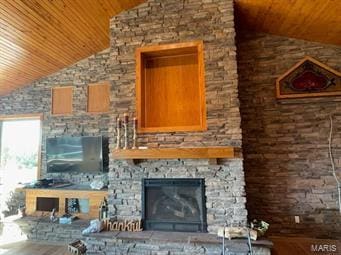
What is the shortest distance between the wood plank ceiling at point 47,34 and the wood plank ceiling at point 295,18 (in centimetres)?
176

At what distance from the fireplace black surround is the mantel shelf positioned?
1.28 ft

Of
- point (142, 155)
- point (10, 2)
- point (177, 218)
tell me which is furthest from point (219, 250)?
point (10, 2)

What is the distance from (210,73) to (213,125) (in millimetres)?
766

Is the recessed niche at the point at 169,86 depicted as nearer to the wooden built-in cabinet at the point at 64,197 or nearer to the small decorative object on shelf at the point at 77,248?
the wooden built-in cabinet at the point at 64,197

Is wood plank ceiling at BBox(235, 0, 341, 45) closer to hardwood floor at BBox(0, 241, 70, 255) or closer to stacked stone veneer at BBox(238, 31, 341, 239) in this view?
stacked stone veneer at BBox(238, 31, 341, 239)

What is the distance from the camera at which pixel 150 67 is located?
367 centimetres

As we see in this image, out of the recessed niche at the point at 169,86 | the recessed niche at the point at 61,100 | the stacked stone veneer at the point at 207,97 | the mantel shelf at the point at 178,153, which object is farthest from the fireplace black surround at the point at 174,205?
the recessed niche at the point at 61,100

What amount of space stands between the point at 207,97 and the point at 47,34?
2.79 meters

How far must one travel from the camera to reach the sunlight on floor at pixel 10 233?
371 cm

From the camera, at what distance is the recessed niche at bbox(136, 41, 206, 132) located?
341 centimetres

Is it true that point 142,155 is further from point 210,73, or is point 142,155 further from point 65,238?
point 65,238

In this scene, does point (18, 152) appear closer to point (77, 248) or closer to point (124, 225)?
point (77, 248)

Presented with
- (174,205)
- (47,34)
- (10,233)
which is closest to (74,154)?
(10,233)

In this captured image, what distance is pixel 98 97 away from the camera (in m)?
4.61
